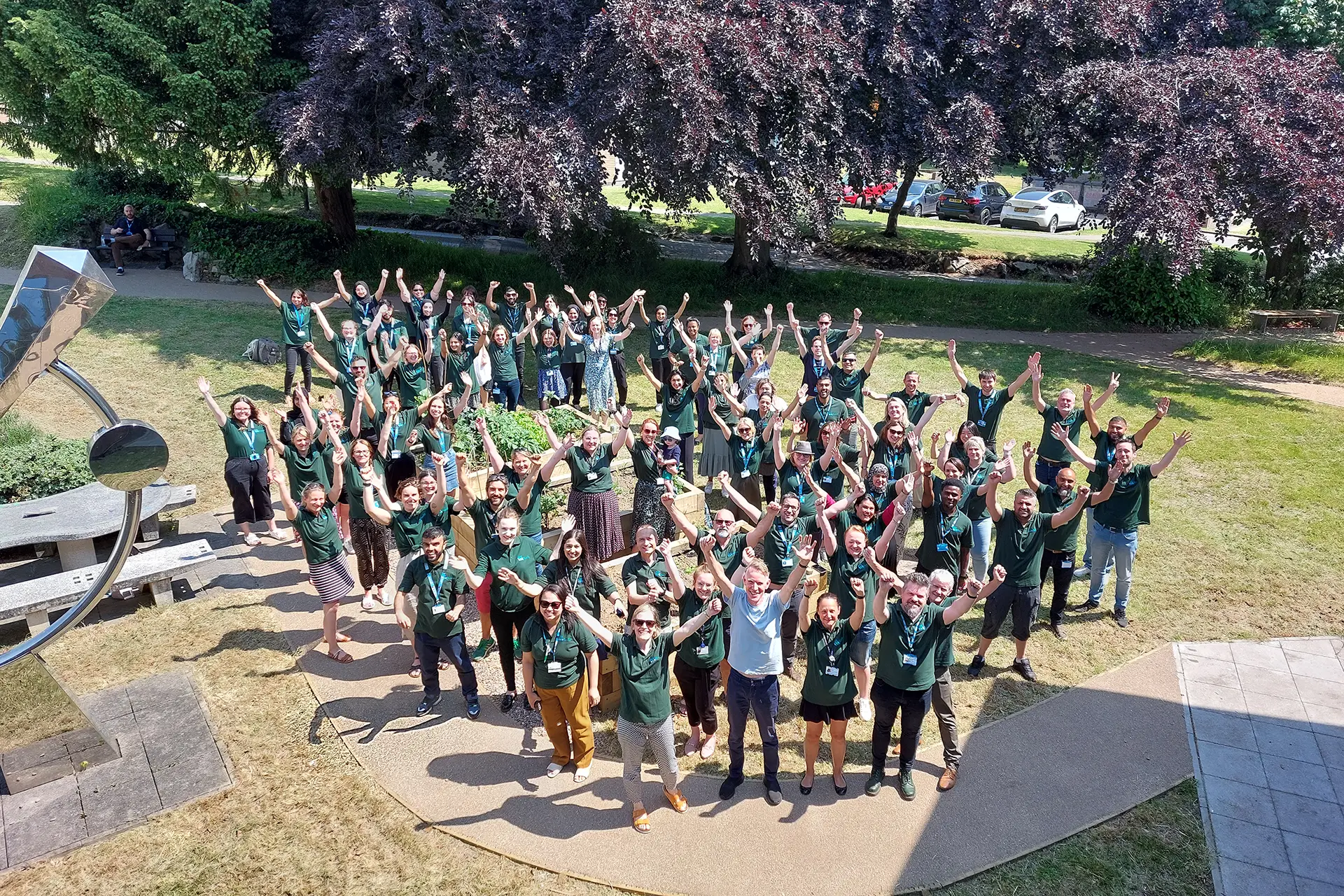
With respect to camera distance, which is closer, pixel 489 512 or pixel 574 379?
pixel 489 512

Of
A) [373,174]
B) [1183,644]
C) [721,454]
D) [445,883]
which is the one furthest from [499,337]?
[1183,644]

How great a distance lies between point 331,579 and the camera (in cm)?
735

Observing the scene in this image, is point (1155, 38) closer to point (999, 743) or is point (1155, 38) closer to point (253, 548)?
point (999, 743)

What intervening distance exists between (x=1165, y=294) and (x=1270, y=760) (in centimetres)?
1346

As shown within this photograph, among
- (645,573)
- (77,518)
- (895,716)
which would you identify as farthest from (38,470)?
(895,716)

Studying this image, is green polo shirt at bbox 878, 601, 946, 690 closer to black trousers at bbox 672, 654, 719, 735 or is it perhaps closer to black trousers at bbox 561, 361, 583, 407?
black trousers at bbox 672, 654, 719, 735

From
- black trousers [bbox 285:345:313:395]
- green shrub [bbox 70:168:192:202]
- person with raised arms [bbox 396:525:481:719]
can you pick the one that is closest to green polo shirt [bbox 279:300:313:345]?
black trousers [bbox 285:345:313:395]

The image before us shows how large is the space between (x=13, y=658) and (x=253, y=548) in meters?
3.35

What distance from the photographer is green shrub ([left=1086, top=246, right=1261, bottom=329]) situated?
1806 cm

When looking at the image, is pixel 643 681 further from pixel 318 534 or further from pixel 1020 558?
pixel 1020 558

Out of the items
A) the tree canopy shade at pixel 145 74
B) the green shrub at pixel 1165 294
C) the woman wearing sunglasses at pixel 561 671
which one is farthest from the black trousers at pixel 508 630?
the green shrub at pixel 1165 294

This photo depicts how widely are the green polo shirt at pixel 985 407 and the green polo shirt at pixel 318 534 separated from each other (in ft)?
20.2

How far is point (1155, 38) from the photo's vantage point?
52.3ft

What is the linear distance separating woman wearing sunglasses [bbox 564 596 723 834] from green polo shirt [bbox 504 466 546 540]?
4.78 feet
